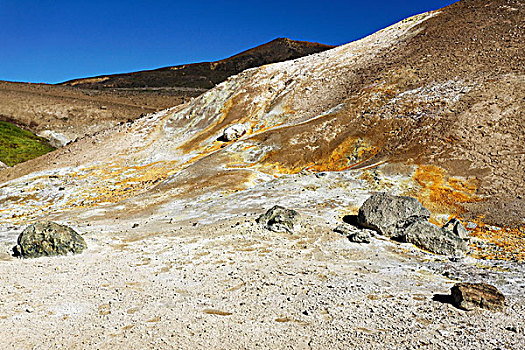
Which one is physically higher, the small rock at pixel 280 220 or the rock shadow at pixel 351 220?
the small rock at pixel 280 220

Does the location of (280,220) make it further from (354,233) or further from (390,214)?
(390,214)

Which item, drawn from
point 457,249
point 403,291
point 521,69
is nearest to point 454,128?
point 521,69

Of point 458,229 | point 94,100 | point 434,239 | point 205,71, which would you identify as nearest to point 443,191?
point 458,229

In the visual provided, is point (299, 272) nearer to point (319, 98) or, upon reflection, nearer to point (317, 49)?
point (319, 98)

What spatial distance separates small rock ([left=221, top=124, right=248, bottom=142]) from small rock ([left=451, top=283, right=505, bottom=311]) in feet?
86.1

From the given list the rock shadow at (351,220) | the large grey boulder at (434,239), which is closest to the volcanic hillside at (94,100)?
the rock shadow at (351,220)

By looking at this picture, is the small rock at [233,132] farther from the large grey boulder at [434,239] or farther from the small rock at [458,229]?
the small rock at [458,229]

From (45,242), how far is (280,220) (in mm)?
8298

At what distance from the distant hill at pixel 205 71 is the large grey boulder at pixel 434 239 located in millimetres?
102318

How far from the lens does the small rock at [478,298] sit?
310 inches

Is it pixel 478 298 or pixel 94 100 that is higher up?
pixel 94 100

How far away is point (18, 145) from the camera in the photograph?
5038cm

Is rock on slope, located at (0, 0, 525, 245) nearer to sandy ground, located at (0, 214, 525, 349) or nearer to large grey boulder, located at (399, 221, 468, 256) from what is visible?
large grey boulder, located at (399, 221, 468, 256)

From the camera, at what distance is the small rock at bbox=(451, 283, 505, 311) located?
310 inches
